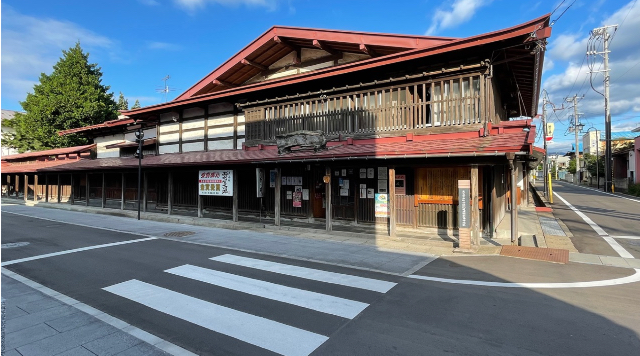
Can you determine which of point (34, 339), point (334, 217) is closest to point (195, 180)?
point (334, 217)

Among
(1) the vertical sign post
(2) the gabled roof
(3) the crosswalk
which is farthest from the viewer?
(2) the gabled roof

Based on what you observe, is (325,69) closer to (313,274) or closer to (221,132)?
(221,132)

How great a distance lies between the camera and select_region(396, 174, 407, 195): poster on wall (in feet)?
38.6

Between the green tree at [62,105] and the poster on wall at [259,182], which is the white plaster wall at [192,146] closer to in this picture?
the poster on wall at [259,182]

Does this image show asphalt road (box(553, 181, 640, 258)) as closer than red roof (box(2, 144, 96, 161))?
Yes

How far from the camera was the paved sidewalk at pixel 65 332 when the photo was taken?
3830 millimetres

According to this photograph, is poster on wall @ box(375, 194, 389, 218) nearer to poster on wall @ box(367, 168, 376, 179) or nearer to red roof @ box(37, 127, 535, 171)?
poster on wall @ box(367, 168, 376, 179)

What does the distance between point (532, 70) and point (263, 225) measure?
11.3m

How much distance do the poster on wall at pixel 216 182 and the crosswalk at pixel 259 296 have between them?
285 inches

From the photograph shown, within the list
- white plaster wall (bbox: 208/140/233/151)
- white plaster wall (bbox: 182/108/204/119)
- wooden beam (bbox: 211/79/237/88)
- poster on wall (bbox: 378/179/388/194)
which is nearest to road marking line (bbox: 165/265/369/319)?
poster on wall (bbox: 378/179/388/194)

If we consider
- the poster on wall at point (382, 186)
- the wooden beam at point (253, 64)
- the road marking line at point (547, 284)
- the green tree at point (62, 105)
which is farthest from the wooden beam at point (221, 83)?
the green tree at point (62, 105)

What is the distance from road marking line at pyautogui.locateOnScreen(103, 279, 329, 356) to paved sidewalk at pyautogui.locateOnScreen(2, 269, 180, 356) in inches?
23.9

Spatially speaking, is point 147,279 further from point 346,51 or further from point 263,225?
point 346,51

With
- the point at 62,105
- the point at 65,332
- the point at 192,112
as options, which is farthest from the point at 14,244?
the point at 62,105
